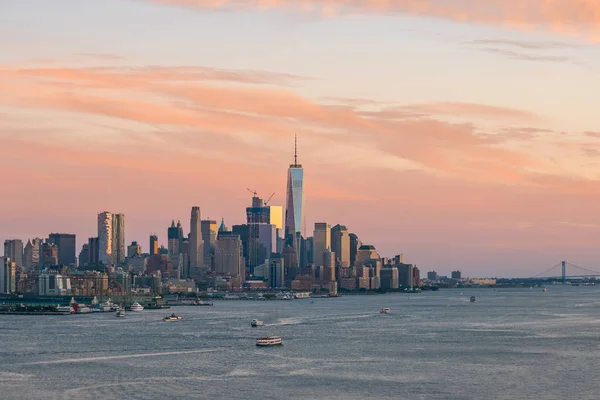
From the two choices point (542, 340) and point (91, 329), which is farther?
point (91, 329)

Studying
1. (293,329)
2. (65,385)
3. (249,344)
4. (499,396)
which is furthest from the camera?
→ (293,329)

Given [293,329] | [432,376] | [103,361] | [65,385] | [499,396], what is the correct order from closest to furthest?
[499,396] → [65,385] → [432,376] → [103,361] → [293,329]

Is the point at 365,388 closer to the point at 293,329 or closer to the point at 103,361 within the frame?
the point at 103,361

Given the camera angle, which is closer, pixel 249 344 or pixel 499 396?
pixel 499 396

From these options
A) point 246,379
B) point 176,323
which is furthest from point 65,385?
point 176,323

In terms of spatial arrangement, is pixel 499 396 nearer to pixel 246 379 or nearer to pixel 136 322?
pixel 246 379

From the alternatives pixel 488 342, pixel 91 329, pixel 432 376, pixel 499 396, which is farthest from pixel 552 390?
pixel 91 329
